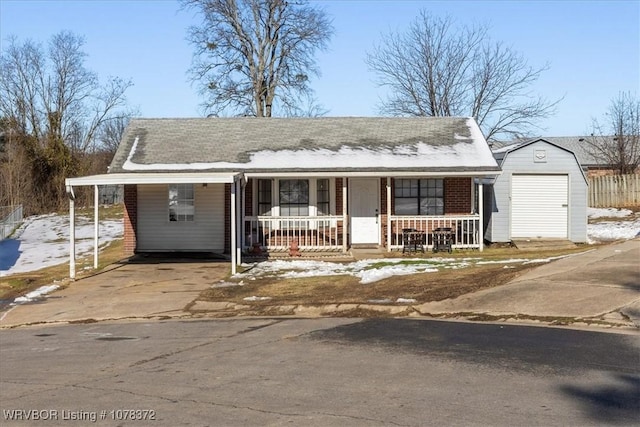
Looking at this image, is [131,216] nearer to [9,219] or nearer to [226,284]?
[226,284]

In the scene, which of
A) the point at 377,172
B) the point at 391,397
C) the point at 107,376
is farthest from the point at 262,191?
the point at 391,397

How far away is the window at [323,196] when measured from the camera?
21781 millimetres

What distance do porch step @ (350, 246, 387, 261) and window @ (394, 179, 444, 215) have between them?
150 centimetres

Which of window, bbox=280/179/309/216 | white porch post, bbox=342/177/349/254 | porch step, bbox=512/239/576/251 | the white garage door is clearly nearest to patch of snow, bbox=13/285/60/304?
window, bbox=280/179/309/216

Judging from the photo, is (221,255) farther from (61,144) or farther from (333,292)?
(61,144)

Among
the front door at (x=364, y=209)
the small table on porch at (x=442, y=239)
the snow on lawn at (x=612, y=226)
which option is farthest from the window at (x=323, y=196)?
the snow on lawn at (x=612, y=226)

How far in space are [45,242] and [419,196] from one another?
51.2ft

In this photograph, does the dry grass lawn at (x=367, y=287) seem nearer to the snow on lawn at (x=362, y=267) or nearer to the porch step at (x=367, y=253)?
the snow on lawn at (x=362, y=267)

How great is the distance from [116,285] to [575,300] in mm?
10070

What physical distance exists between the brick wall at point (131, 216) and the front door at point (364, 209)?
680cm

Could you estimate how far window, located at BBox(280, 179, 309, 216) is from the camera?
71.1 ft

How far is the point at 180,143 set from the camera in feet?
74.7

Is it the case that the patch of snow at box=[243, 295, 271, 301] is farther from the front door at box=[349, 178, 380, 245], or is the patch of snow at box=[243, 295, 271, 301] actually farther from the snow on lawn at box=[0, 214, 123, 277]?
the snow on lawn at box=[0, 214, 123, 277]

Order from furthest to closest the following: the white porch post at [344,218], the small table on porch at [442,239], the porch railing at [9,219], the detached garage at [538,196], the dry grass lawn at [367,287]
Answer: the porch railing at [9,219]
the detached garage at [538,196]
the small table on porch at [442,239]
the white porch post at [344,218]
the dry grass lawn at [367,287]
